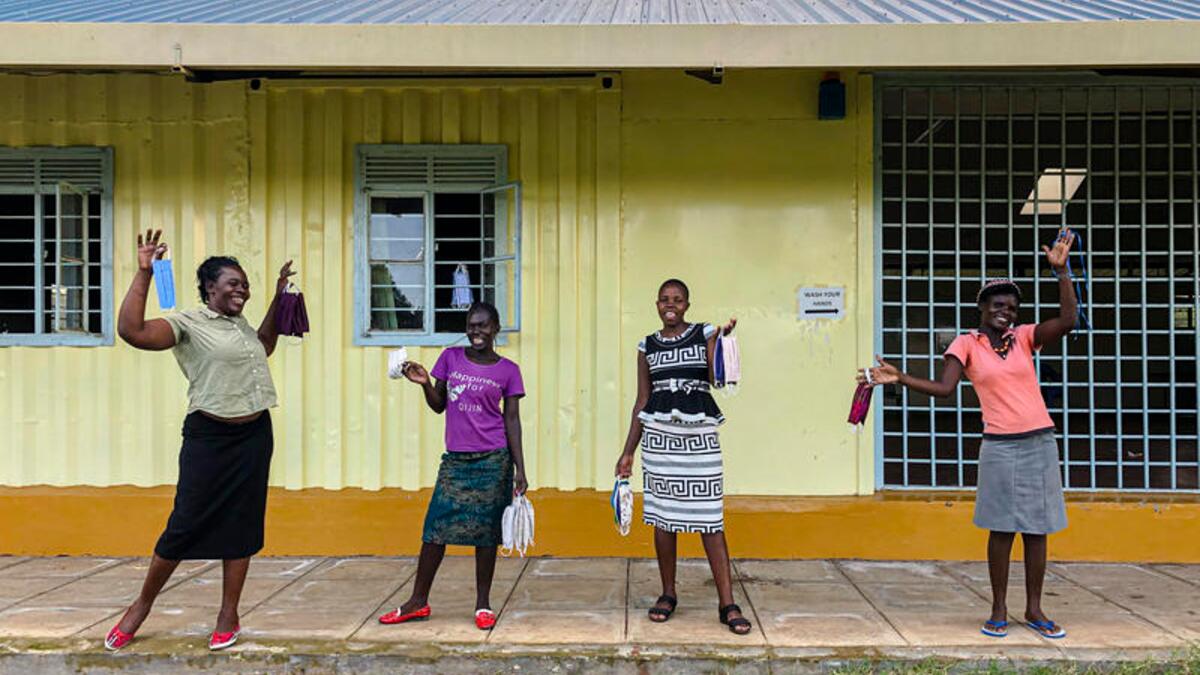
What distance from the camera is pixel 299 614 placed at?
438 centimetres

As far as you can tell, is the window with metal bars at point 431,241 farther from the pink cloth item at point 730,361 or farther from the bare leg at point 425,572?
the pink cloth item at point 730,361

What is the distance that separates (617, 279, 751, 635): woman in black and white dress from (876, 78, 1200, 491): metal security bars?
1.93 metres

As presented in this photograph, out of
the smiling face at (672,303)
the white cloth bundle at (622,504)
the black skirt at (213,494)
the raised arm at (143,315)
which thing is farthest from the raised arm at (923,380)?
the raised arm at (143,315)

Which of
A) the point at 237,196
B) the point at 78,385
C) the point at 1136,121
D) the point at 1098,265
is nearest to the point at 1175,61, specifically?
the point at 1136,121

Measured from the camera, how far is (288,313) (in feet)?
13.5

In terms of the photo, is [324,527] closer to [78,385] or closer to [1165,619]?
[78,385]

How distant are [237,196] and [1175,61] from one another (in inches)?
213

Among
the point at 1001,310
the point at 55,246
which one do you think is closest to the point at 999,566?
the point at 1001,310

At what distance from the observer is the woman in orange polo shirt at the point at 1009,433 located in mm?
3936

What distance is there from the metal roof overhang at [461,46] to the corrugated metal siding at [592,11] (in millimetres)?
181

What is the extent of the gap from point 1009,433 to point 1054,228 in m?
2.38

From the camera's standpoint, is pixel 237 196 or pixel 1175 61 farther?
pixel 237 196

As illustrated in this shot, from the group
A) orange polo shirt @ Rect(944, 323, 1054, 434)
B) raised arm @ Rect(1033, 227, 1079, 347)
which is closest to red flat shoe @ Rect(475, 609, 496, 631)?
orange polo shirt @ Rect(944, 323, 1054, 434)

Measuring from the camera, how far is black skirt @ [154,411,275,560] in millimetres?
3734
